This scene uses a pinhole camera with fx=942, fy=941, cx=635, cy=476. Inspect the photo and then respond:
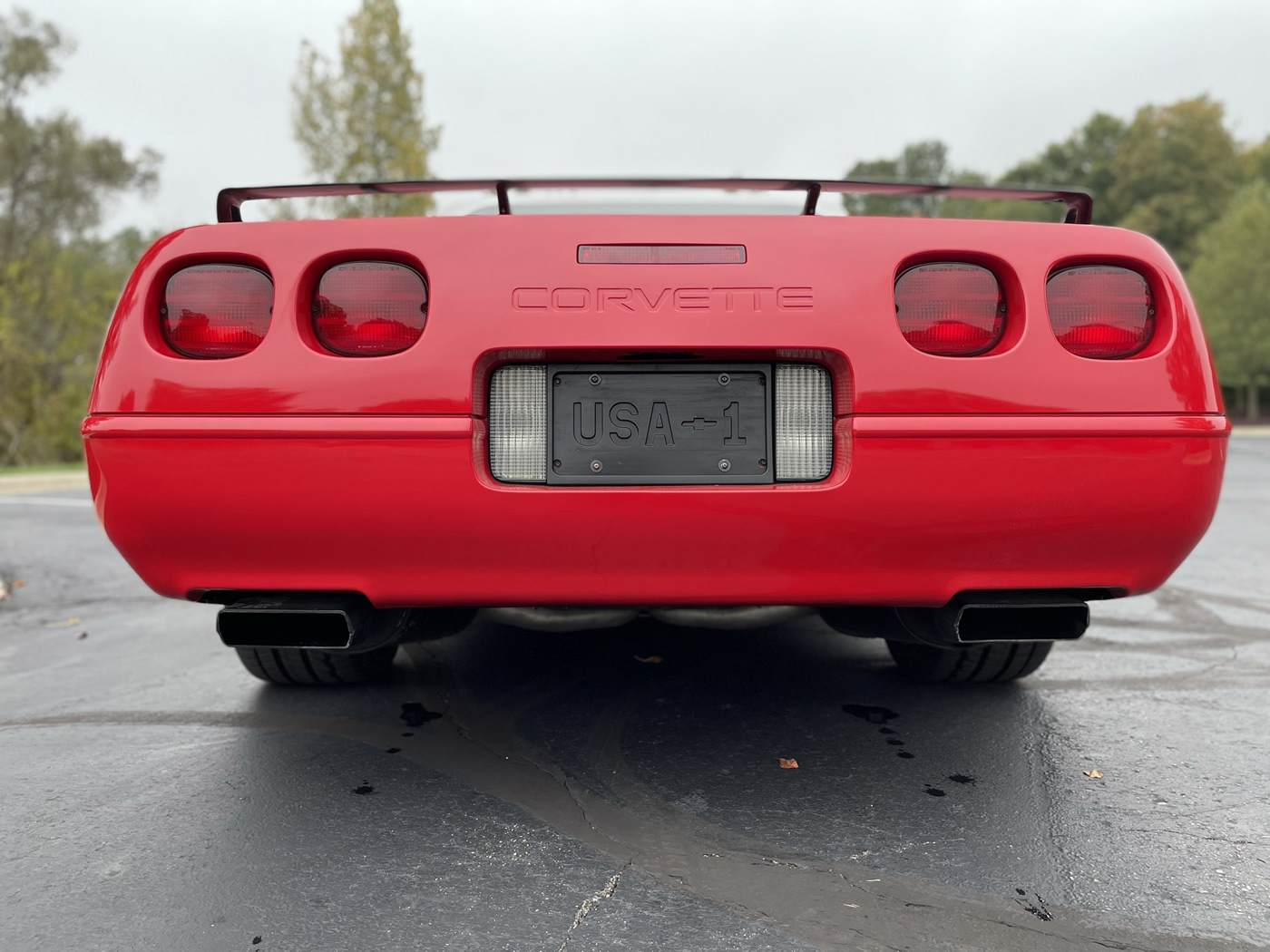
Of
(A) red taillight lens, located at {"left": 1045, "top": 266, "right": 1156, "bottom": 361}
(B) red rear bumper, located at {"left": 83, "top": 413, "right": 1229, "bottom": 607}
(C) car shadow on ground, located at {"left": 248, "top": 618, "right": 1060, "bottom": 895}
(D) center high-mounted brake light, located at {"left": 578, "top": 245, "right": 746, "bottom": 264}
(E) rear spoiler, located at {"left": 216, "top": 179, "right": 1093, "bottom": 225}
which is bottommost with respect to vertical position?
(C) car shadow on ground, located at {"left": 248, "top": 618, "right": 1060, "bottom": 895}

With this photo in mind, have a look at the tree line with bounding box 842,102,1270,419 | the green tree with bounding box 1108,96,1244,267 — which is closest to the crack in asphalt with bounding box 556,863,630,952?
the tree line with bounding box 842,102,1270,419

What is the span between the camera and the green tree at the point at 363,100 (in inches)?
1010

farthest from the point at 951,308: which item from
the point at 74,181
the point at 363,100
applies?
the point at 74,181

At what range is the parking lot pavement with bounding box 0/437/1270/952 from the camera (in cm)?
158

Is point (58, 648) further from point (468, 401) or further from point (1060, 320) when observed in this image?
point (1060, 320)

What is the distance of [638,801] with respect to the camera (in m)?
2.02

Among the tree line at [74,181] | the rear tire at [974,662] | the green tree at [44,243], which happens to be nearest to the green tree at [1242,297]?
the tree line at [74,181]

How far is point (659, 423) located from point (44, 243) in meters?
30.0

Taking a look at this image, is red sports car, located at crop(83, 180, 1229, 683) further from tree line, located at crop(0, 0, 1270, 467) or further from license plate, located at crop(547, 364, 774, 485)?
tree line, located at crop(0, 0, 1270, 467)

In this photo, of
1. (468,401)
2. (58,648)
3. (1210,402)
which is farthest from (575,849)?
(58,648)

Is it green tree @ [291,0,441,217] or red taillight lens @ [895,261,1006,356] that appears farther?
green tree @ [291,0,441,217]

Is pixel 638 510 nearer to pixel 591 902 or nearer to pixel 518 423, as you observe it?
pixel 518 423

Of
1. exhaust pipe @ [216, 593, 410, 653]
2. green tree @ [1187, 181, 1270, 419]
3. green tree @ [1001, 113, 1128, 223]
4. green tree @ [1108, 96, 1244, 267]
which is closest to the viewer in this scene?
exhaust pipe @ [216, 593, 410, 653]

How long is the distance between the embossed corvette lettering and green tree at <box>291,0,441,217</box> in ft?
84.1
